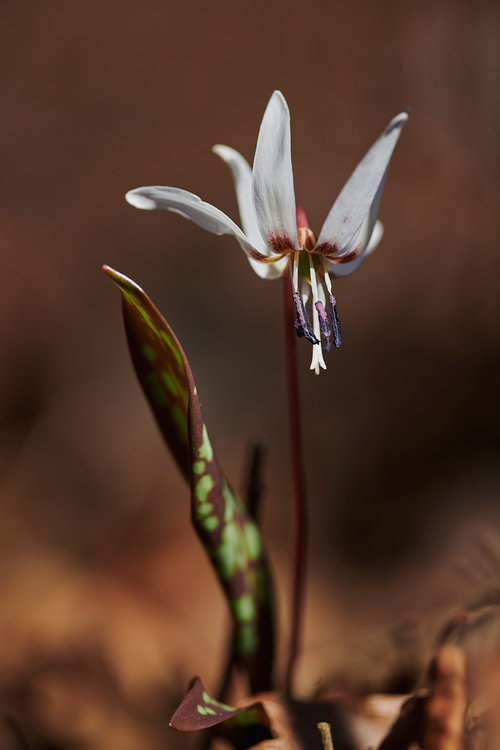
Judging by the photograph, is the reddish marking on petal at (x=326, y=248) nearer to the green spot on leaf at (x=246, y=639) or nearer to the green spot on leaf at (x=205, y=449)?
the green spot on leaf at (x=205, y=449)

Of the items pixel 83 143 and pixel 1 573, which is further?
pixel 83 143

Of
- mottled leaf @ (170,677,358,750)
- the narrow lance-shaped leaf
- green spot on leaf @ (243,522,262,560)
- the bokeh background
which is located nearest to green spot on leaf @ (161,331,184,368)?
the narrow lance-shaped leaf

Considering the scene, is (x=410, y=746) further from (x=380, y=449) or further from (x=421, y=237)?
(x=421, y=237)

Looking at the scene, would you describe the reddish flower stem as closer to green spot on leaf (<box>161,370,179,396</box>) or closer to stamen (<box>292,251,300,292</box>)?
stamen (<box>292,251,300,292</box>)

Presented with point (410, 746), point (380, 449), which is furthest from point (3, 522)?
point (410, 746)

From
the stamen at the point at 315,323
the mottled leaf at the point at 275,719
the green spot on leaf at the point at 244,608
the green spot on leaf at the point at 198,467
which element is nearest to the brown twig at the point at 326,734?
the mottled leaf at the point at 275,719
